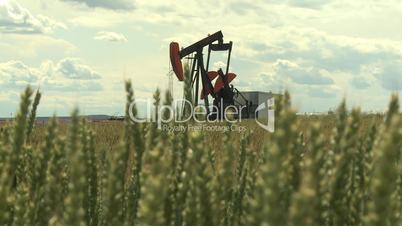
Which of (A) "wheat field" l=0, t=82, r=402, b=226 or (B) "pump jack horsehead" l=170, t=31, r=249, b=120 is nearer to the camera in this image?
(A) "wheat field" l=0, t=82, r=402, b=226

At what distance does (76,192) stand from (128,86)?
683 millimetres

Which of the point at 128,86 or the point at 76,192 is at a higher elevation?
the point at 128,86

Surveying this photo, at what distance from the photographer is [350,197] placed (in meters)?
1.42

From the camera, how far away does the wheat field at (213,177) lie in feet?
2.29

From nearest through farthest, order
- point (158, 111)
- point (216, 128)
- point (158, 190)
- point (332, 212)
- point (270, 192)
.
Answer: point (270, 192), point (158, 190), point (332, 212), point (158, 111), point (216, 128)

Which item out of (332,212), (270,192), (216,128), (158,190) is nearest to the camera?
(270,192)

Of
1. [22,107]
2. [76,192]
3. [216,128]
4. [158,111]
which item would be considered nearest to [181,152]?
[158,111]

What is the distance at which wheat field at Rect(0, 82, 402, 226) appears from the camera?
0.70 meters

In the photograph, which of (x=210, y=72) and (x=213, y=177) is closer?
(x=213, y=177)

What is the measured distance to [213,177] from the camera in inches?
47.9

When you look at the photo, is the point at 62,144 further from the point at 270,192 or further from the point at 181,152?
the point at 270,192

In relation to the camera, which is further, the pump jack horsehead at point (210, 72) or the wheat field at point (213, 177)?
the pump jack horsehead at point (210, 72)

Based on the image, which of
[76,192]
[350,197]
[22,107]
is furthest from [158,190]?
[350,197]

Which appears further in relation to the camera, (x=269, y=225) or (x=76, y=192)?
(x=76, y=192)
